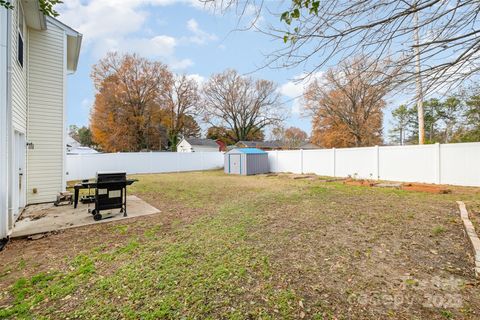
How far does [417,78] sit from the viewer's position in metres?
2.75

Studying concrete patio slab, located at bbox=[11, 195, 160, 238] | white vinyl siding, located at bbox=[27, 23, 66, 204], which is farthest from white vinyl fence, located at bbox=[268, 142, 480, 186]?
white vinyl siding, located at bbox=[27, 23, 66, 204]

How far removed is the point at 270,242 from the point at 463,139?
13.5 metres

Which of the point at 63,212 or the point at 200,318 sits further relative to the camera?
the point at 63,212

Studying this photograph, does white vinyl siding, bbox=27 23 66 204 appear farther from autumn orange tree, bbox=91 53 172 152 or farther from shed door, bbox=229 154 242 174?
autumn orange tree, bbox=91 53 172 152

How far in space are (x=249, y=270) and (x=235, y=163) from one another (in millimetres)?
13832

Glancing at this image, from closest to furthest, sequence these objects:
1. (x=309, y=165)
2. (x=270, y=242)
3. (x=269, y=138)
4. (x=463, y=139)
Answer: (x=270, y=242), (x=463, y=139), (x=309, y=165), (x=269, y=138)

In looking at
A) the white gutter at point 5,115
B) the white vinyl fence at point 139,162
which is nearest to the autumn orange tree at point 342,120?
the white vinyl fence at point 139,162

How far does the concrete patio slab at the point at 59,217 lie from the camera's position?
4258mm

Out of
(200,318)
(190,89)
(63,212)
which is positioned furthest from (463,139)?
(190,89)

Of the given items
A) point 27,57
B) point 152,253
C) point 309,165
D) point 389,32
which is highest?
point 27,57

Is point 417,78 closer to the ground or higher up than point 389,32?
closer to the ground

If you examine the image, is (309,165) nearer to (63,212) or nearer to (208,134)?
(63,212)

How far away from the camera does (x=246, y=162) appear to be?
15617 millimetres

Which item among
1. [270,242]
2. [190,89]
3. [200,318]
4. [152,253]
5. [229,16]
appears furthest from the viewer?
[190,89]
